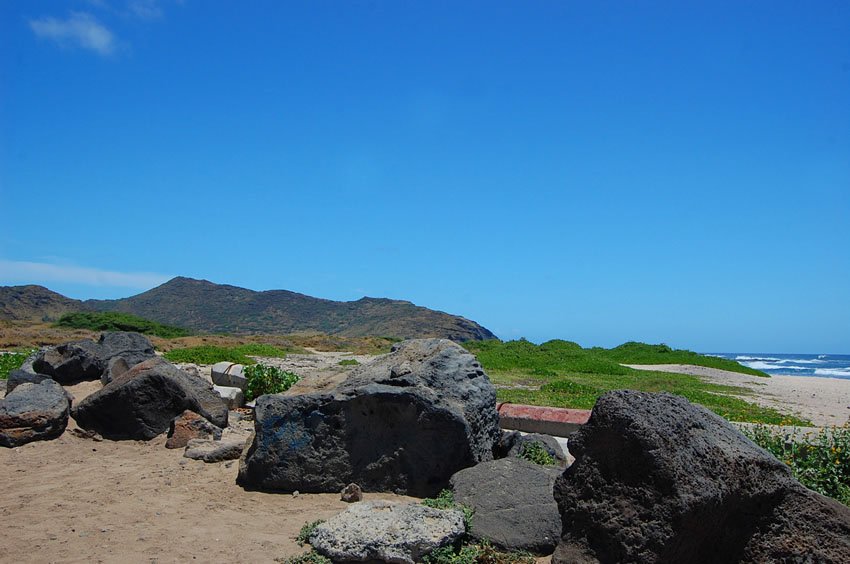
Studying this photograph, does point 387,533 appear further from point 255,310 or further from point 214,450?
point 255,310

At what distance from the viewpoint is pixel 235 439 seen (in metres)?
10.1

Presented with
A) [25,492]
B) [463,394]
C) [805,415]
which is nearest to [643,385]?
[805,415]

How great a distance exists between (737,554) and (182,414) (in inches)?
304

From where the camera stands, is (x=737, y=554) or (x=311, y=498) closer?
(x=737, y=554)

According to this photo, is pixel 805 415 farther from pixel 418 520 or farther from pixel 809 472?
pixel 418 520

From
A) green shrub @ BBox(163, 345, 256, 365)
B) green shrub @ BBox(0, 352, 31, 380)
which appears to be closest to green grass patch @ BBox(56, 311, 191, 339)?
green shrub @ BBox(163, 345, 256, 365)

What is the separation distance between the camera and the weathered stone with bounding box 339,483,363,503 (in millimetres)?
7469

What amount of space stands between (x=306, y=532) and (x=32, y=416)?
238 inches

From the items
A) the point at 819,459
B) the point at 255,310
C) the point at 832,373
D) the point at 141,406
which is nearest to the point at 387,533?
the point at 819,459

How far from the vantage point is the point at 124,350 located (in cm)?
1569

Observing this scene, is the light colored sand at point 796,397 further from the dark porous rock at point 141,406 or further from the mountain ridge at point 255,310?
the mountain ridge at point 255,310

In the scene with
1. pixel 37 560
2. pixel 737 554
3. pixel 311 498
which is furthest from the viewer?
pixel 311 498

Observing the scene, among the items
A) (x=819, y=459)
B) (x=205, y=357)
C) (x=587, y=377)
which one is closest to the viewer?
(x=819, y=459)

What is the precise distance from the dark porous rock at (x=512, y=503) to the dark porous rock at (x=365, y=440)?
24.1 inches
